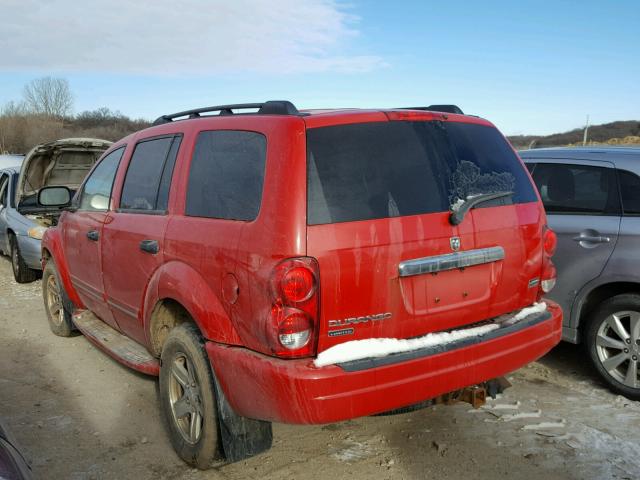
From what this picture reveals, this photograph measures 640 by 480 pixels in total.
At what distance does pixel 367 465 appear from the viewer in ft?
10.6

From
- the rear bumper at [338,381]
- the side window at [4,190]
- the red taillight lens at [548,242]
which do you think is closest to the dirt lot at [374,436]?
the rear bumper at [338,381]

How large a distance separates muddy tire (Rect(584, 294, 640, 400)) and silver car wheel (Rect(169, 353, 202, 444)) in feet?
9.44

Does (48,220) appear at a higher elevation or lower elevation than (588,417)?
higher

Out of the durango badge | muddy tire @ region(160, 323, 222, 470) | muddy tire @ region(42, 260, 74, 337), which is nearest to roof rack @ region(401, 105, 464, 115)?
the durango badge

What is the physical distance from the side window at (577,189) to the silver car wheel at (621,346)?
30.4 inches

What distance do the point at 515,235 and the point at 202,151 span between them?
1.79 meters

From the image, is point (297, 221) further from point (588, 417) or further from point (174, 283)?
point (588, 417)

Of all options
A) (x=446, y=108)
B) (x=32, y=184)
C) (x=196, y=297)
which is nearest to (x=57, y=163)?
(x=32, y=184)

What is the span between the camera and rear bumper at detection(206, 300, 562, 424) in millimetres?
2482

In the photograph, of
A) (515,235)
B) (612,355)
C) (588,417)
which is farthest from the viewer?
(612,355)

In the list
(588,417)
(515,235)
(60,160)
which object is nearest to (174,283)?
(515,235)

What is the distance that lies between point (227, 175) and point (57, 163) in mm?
6989

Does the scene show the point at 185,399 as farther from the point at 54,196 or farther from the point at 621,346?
the point at 621,346

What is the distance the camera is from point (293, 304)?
2.52 metres
